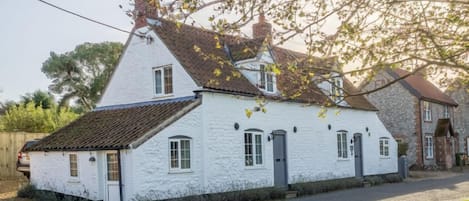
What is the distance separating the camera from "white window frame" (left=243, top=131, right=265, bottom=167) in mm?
21156

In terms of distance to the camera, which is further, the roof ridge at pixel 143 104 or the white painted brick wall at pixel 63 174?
the roof ridge at pixel 143 104

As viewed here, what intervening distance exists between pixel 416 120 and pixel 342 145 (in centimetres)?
1282

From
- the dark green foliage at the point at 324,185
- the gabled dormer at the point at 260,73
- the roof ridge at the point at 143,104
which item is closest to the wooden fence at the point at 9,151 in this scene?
the roof ridge at the point at 143,104

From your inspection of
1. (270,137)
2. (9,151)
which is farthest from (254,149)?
(9,151)

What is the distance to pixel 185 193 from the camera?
1833 cm

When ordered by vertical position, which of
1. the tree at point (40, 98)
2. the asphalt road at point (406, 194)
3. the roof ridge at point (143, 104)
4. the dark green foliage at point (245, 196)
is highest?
the tree at point (40, 98)

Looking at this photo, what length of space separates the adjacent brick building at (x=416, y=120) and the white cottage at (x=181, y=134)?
14289 millimetres

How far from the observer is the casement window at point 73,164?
19.3 meters

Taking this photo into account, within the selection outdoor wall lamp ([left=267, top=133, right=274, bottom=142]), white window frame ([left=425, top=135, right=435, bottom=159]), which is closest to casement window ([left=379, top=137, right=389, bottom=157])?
white window frame ([left=425, top=135, right=435, bottom=159])

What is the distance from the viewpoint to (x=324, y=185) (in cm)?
2356

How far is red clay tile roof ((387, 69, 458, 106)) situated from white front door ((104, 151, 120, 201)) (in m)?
22.4

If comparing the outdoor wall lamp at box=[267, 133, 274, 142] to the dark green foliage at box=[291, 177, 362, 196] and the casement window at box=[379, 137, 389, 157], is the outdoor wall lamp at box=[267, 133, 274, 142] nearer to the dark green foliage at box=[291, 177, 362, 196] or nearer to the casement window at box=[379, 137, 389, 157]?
the dark green foliage at box=[291, 177, 362, 196]

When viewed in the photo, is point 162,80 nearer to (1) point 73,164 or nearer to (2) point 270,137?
(1) point 73,164

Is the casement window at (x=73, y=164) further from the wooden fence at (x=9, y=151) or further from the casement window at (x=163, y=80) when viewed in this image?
the wooden fence at (x=9, y=151)
